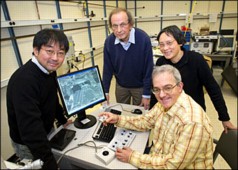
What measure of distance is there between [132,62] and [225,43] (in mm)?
2954

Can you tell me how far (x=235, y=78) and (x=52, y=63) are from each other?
981 millimetres

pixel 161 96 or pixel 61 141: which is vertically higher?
pixel 161 96

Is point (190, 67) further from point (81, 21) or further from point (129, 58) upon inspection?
point (81, 21)

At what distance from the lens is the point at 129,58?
1.66 m

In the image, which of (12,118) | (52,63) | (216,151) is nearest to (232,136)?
(216,151)

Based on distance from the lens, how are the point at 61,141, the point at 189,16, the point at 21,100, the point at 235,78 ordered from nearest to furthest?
the point at 235,78, the point at 21,100, the point at 61,141, the point at 189,16

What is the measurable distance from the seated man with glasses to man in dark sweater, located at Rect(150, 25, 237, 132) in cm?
34

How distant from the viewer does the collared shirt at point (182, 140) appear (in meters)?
0.82

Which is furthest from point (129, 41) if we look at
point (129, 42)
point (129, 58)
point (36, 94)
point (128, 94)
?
point (36, 94)

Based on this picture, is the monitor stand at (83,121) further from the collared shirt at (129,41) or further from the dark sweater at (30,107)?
the collared shirt at (129,41)

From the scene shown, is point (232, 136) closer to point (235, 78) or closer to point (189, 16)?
point (235, 78)

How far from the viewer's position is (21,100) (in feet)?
2.82

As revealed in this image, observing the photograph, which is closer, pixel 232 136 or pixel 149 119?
pixel 232 136

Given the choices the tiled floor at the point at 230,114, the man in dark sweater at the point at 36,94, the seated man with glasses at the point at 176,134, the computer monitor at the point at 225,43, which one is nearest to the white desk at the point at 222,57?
the computer monitor at the point at 225,43
